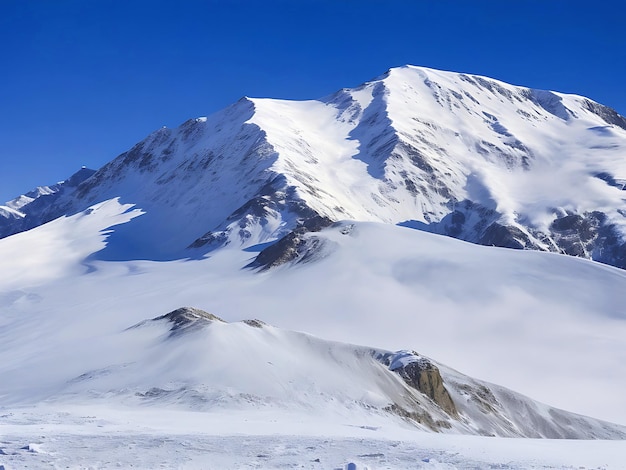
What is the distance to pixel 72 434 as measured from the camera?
26.2 meters

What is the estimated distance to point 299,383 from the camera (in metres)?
43.1

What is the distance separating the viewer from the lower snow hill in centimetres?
4062

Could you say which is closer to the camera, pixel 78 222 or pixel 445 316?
pixel 445 316

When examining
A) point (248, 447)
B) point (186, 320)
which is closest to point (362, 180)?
point (186, 320)

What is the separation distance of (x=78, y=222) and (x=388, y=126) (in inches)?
2801

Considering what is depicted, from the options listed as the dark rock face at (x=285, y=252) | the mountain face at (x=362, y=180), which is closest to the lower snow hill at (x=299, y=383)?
the dark rock face at (x=285, y=252)

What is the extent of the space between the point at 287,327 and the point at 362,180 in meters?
80.6

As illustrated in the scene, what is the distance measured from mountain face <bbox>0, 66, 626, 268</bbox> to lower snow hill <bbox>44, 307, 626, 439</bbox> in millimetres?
54838

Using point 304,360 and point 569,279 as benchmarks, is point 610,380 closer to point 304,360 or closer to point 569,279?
point 569,279

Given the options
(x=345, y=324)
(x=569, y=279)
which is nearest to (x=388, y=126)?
(x=569, y=279)

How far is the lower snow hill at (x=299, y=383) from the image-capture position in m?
40.6

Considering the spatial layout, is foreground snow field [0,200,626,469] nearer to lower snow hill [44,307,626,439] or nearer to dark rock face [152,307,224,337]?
lower snow hill [44,307,626,439]

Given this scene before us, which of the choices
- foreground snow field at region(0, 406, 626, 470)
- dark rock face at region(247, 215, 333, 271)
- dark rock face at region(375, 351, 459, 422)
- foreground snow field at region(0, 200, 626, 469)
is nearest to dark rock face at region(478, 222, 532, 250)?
foreground snow field at region(0, 200, 626, 469)

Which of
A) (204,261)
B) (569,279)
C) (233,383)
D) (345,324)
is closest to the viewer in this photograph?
(233,383)
